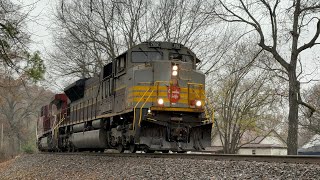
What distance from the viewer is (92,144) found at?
1661cm

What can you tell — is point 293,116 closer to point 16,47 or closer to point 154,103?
point 154,103

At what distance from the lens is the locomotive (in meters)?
13.0

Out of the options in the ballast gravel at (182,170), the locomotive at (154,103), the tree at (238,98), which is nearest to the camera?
the ballast gravel at (182,170)

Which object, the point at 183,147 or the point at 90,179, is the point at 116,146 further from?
the point at 90,179

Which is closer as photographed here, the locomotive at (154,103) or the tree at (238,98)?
the locomotive at (154,103)

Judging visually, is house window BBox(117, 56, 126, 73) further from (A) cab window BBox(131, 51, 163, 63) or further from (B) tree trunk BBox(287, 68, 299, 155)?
(B) tree trunk BBox(287, 68, 299, 155)

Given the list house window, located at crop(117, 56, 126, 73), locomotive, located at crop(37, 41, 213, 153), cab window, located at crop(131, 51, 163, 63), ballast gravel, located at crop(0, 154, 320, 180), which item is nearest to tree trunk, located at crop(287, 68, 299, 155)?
locomotive, located at crop(37, 41, 213, 153)

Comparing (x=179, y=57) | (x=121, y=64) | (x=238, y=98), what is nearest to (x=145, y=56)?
(x=121, y=64)

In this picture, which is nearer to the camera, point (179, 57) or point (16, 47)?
point (16, 47)

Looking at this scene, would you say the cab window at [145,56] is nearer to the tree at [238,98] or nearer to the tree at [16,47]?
the tree at [16,47]

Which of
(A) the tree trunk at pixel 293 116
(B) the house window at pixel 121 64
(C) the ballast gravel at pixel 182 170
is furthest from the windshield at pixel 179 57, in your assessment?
(A) the tree trunk at pixel 293 116

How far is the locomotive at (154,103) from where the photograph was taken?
13023 mm

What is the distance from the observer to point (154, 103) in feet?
43.4

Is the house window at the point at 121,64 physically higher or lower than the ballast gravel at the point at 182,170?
higher
